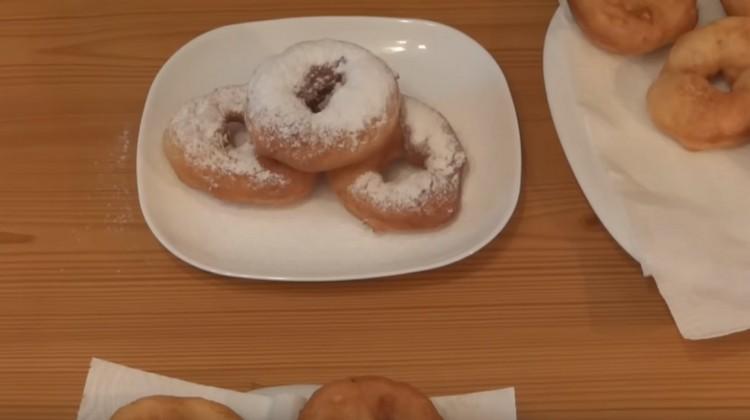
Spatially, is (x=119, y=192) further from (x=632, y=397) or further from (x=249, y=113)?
(x=632, y=397)

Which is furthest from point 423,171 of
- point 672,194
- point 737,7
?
point 737,7

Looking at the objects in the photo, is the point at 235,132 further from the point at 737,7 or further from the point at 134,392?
the point at 737,7

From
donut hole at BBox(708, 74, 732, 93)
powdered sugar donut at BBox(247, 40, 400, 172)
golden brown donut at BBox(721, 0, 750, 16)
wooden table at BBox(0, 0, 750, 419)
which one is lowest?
wooden table at BBox(0, 0, 750, 419)

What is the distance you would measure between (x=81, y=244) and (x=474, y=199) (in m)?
0.39

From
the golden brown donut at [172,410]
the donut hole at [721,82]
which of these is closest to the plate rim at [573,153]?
the donut hole at [721,82]

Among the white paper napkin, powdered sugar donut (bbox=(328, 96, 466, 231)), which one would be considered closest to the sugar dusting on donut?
powdered sugar donut (bbox=(328, 96, 466, 231))

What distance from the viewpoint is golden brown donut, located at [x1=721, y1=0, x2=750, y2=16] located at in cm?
84

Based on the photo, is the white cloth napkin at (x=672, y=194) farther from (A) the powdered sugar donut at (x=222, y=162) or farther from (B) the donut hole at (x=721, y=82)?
(A) the powdered sugar donut at (x=222, y=162)

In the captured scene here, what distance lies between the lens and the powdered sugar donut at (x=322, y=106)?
0.77 metres

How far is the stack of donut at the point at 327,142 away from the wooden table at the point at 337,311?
0.07 meters

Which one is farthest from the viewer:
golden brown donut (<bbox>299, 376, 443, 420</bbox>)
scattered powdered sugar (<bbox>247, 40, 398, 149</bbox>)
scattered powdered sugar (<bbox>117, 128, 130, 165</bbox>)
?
scattered powdered sugar (<bbox>117, 128, 130, 165</bbox>)

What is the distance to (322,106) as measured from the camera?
2.68ft

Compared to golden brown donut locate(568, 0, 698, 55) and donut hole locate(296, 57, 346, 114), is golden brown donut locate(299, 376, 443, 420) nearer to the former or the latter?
donut hole locate(296, 57, 346, 114)

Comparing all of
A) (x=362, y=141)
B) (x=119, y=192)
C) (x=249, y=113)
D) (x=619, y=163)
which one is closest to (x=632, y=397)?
(x=619, y=163)
